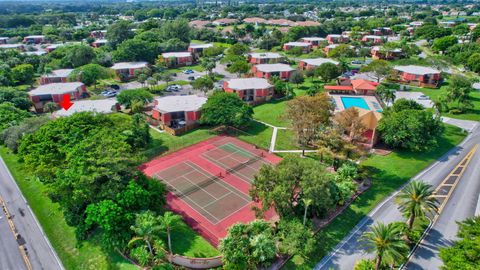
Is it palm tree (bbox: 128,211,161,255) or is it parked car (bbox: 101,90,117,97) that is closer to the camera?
palm tree (bbox: 128,211,161,255)

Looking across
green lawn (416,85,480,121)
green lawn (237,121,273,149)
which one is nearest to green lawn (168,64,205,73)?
green lawn (237,121,273,149)

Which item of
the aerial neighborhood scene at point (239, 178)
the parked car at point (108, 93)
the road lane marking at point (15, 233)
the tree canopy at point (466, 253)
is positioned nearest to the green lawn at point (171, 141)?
the aerial neighborhood scene at point (239, 178)

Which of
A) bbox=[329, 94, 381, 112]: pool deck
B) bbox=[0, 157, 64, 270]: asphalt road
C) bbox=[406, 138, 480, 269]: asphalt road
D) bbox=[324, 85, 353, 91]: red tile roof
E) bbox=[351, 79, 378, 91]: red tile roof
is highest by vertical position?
bbox=[351, 79, 378, 91]: red tile roof

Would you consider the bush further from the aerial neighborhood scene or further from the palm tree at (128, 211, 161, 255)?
the palm tree at (128, 211, 161, 255)

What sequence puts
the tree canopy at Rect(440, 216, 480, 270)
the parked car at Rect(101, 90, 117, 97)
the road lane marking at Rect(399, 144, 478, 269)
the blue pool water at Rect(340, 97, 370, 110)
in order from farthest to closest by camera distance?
the parked car at Rect(101, 90, 117, 97), the blue pool water at Rect(340, 97, 370, 110), the road lane marking at Rect(399, 144, 478, 269), the tree canopy at Rect(440, 216, 480, 270)

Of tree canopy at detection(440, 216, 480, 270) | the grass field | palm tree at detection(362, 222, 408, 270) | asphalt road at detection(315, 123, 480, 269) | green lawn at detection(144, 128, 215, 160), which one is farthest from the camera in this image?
green lawn at detection(144, 128, 215, 160)

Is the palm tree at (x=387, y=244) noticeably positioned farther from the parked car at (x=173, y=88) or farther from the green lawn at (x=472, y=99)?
the parked car at (x=173, y=88)

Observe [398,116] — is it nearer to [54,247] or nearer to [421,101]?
[421,101]
